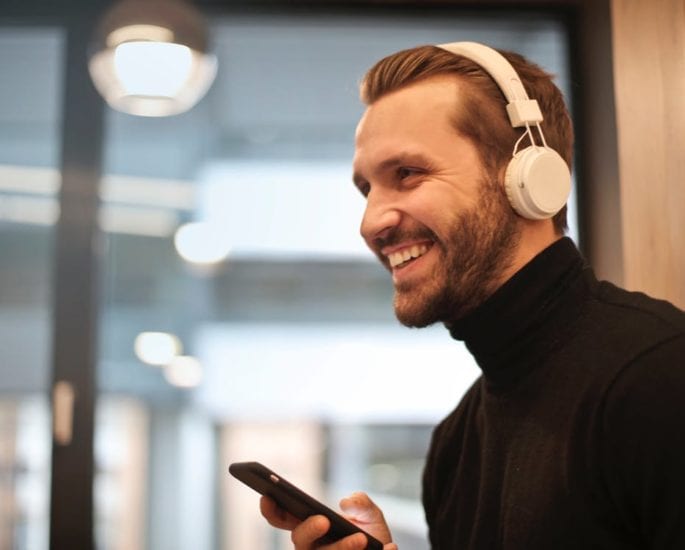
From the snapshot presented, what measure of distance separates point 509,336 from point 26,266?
166cm

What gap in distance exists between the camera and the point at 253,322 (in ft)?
9.17

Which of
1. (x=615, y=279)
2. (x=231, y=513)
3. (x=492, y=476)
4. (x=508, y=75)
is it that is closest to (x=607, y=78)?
(x=615, y=279)

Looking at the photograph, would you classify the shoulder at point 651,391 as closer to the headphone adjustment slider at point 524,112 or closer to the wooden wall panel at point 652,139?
the headphone adjustment slider at point 524,112

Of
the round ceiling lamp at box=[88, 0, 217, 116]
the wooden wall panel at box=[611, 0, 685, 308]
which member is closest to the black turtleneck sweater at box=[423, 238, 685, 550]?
the wooden wall panel at box=[611, 0, 685, 308]

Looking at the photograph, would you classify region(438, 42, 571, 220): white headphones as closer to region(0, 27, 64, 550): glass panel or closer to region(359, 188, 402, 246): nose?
region(359, 188, 402, 246): nose

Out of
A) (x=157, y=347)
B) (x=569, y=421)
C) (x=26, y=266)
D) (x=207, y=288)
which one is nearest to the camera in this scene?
(x=569, y=421)

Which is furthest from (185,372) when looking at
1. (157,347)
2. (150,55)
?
(150,55)

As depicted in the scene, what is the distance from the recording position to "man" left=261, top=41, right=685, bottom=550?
993 millimetres

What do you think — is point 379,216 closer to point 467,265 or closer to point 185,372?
point 467,265

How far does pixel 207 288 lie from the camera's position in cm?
274

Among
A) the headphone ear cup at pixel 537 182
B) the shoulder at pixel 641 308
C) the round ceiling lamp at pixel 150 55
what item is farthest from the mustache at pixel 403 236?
the round ceiling lamp at pixel 150 55

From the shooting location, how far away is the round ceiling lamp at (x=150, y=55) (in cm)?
211

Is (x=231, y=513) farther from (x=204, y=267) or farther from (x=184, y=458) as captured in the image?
(x=204, y=267)

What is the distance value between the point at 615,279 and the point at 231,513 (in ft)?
4.01
